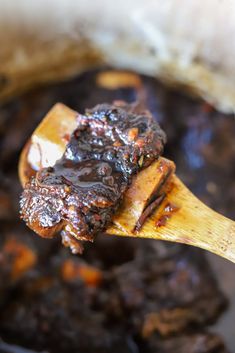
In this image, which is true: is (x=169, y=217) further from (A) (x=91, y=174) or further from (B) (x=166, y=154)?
(B) (x=166, y=154)

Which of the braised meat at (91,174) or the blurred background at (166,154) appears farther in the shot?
the blurred background at (166,154)

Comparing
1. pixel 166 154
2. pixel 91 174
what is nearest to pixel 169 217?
pixel 91 174

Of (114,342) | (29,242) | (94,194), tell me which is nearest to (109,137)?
(94,194)

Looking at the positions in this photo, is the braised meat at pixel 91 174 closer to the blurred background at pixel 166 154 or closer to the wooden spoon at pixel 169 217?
the wooden spoon at pixel 169 217

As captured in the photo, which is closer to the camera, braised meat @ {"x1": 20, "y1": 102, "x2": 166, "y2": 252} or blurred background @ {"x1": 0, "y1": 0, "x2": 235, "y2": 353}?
braised meat @ {"x1": 20, "y1": 102, "x2": 166, "y2": 252}

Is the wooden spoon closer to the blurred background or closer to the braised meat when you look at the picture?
the braised meat

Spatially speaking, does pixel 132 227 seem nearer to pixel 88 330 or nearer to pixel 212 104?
pixel 88 330

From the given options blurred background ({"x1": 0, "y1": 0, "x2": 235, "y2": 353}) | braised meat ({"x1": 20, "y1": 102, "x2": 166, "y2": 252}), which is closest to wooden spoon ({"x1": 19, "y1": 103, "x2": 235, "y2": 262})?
braised meat ({"x1": 20, "y1": 102, "x2": 166, "y2": 252})

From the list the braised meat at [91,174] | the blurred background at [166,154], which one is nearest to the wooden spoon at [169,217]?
the braised meat at [91,174]
